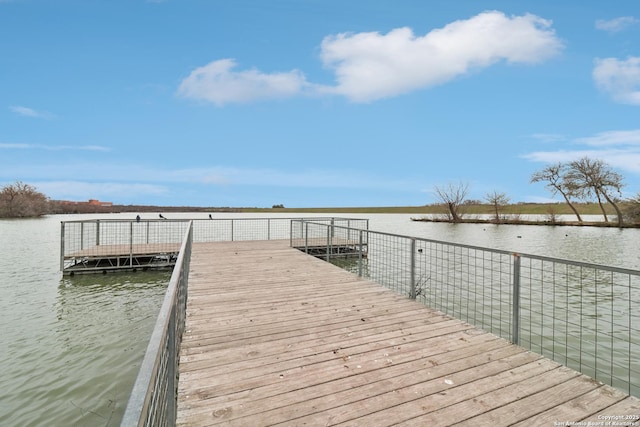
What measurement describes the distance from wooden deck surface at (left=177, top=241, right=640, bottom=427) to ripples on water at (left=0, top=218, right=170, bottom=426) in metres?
1.28

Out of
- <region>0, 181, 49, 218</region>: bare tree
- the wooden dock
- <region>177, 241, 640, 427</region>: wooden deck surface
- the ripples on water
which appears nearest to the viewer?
<region>177, 241, 640, 427</region>: wooden deck surface

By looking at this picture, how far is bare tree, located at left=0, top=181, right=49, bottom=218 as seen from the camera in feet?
122

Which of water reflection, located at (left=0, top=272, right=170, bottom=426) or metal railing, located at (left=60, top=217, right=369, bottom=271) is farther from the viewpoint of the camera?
metal railing, located at (left=60, top=217, right=369, bottom=271)

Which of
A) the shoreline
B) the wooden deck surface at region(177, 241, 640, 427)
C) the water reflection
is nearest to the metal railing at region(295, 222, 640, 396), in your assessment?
the wooden deck surface at region(177, 241, 640, 427)

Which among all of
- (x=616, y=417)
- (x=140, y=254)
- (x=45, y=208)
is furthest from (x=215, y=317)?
(x=45, y=208)

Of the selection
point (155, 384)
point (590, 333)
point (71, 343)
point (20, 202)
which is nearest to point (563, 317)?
point (590, 333)

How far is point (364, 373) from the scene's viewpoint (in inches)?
107

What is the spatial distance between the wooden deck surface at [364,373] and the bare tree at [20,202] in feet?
154

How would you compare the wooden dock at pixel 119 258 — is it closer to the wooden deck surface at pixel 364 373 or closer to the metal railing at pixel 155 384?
the wooden deck surface at pixel 364 373

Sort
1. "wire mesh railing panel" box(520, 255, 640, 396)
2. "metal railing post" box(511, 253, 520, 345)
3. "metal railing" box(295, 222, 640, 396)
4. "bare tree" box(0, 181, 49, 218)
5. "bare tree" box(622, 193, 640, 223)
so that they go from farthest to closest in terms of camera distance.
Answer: "bare tree" box(0, 181, 49, 218) → "bare tree" box(622, 193, 640, 223) → "wire mesh railing panel" box(520, 255, 640, 396) → "metal railing" box(295, 222, 640, 396) → "metal railing post" box(511, 253, 520, 345)

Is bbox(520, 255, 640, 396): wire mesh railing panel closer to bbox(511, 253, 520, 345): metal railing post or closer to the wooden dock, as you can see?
bbox(511, 253, 520, 345): metal railing post

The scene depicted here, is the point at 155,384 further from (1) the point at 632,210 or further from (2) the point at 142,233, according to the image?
(1) the point at 632,210

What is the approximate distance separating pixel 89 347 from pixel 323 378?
4.49 meters

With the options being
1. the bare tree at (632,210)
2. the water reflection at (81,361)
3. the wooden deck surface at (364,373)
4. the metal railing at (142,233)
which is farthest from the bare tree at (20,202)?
the bare tree at (632,210)
